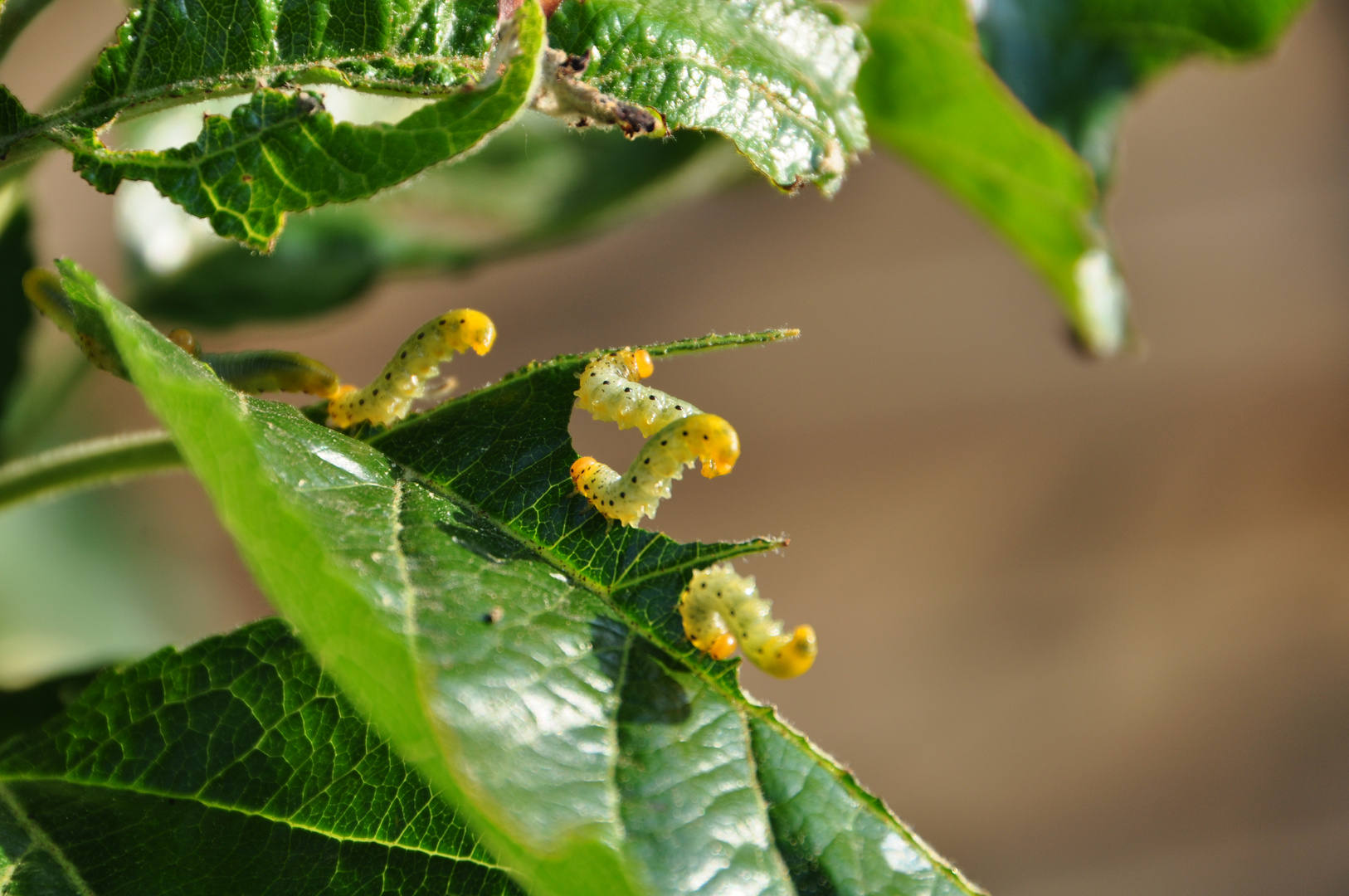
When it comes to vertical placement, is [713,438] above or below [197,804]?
above

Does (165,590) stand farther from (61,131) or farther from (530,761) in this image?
(530,761)

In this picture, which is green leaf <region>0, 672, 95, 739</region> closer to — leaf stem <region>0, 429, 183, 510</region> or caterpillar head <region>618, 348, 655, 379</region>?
leaf stem <region>0, 429, 183, 510</region>

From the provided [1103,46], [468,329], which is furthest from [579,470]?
[1103,46]

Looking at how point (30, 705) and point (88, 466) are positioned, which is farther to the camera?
point (30, 705)

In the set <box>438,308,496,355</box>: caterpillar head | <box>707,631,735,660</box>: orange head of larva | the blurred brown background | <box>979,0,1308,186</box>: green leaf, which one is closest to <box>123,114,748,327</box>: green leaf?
<box>979,0,1308,186</box>: green leaf

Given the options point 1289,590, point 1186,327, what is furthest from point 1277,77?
point 1289,590

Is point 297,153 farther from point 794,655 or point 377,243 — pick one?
point 377,243

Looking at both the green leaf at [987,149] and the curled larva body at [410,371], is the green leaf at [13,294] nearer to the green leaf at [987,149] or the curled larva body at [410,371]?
the curled larva body at [410,371]
